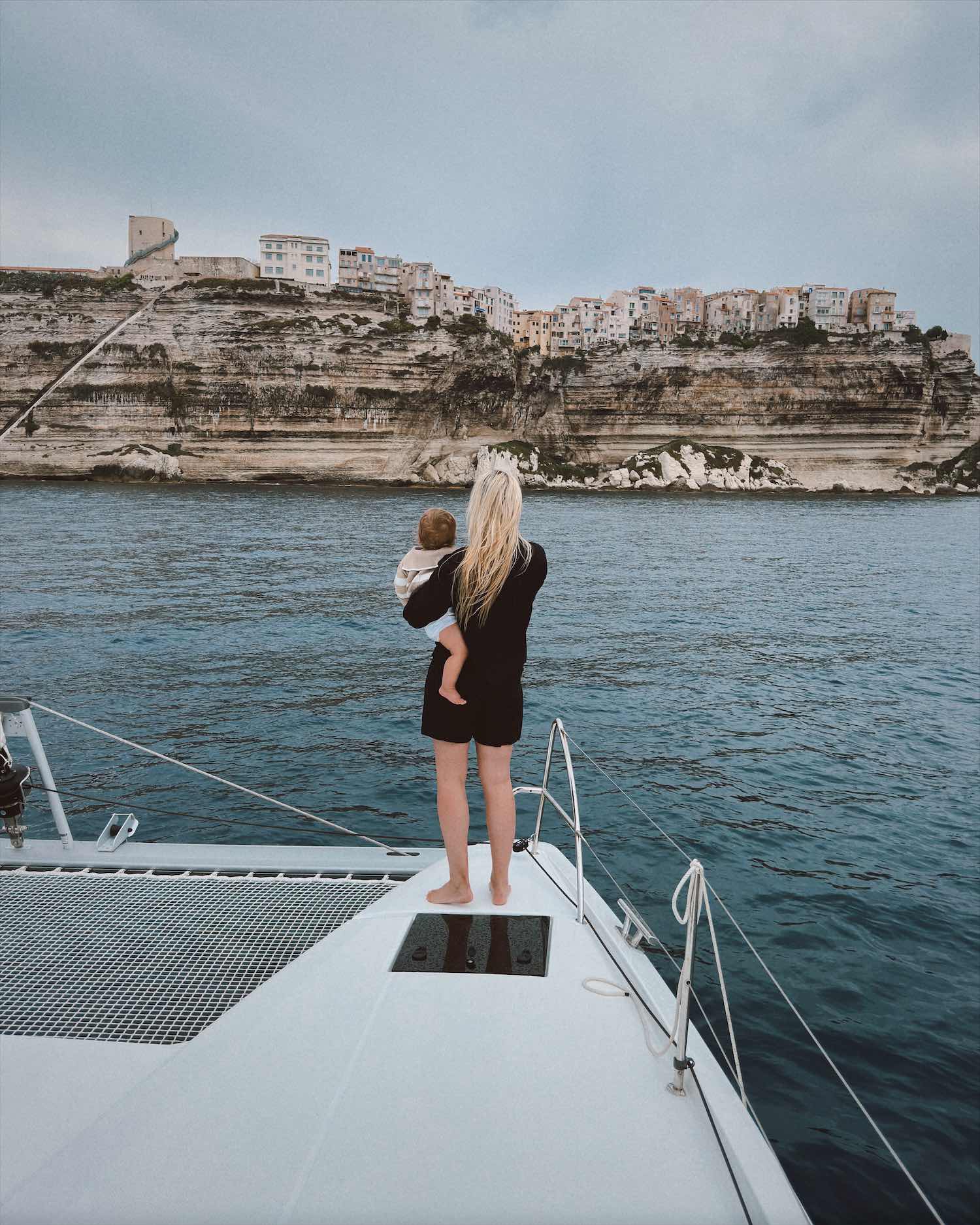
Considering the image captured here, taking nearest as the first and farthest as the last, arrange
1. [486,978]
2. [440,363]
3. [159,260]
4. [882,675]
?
1. [486,978]
2. [882,675]
3. [440,363]
4. [159,260]

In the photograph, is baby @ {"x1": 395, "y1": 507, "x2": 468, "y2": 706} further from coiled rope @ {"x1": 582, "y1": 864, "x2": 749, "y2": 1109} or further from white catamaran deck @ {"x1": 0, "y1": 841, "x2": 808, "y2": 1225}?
coiled rope @ {"x1": 582, "y1": 864, "x2": 749, "y2": 1109}

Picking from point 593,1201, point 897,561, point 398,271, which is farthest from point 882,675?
point 398,271

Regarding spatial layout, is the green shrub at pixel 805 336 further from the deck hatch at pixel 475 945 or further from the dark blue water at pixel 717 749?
the deck hatch at pixel 475 945

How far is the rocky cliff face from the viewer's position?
79.7 m

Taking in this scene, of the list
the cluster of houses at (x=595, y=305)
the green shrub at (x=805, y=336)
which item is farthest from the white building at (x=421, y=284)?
the green shrub at (x=805, y=336)

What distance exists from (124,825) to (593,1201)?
4.49 m

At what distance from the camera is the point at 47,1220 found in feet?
6.68

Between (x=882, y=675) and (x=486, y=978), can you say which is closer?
(x=486, y=978)

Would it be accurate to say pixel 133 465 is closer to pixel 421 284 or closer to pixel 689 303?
pixel 421 284

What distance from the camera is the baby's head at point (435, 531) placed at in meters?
3.60

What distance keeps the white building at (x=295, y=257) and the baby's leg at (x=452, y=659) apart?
12461 cm

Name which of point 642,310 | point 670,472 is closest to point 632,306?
point 642,310

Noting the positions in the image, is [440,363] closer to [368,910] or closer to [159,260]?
[159,260]

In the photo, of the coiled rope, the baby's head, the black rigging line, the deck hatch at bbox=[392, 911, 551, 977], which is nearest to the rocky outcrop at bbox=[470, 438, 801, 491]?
the black rigging line
